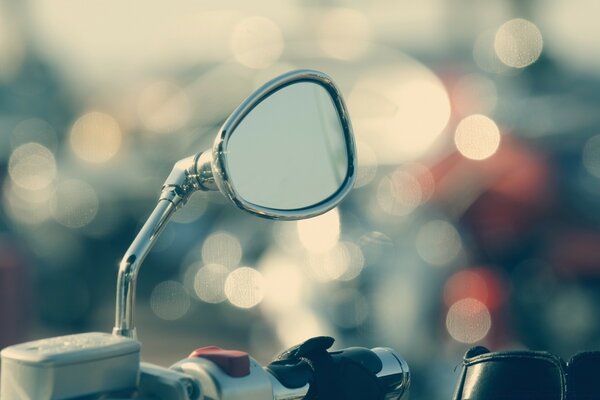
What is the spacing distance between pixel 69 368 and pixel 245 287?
665 cm

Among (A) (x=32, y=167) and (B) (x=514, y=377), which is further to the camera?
(A) (x=32, y=167)

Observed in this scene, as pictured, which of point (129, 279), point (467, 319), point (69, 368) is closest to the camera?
point (69, 368)

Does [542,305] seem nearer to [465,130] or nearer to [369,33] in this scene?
[465,130]

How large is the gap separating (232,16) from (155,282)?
495cm

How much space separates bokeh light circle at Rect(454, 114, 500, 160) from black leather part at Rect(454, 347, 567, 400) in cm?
449

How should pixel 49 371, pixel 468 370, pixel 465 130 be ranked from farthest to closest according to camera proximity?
pixel 465 130, pixel 468 370, pixel 49 371

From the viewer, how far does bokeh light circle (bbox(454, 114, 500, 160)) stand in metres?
6.12

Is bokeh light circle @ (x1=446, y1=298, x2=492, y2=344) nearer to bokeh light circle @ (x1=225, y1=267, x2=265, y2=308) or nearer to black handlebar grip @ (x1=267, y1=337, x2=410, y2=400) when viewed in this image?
bokeh light circle @ (x1=225, y1=267, x2=265, y2=308)

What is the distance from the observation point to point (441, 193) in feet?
20.1

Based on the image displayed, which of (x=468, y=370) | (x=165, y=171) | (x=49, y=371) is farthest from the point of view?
(x=165, y=171)

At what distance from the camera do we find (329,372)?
1.73 m

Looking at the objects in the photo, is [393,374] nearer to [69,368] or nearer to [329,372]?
[329,372]

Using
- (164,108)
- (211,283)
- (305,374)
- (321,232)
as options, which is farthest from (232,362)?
(164,108)

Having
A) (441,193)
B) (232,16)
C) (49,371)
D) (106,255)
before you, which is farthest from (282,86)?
(232,16)
